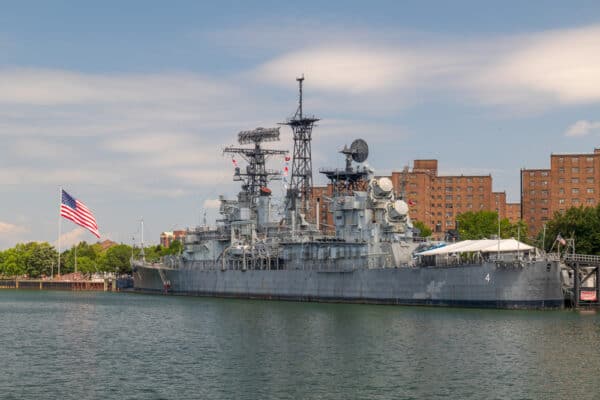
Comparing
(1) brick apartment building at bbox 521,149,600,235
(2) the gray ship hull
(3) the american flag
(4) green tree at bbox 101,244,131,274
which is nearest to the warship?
(2) the gray ship hull

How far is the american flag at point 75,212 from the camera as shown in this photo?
4407 inches

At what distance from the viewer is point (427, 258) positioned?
281ft

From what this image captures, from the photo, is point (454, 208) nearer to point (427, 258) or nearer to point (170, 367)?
point (427, 258)

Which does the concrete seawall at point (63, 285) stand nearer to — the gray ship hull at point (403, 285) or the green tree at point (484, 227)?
the gray ship hull at point (403, 285)

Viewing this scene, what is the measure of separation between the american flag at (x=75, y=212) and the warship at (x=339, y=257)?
15.5 metres

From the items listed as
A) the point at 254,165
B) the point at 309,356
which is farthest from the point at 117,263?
the point at 309,356

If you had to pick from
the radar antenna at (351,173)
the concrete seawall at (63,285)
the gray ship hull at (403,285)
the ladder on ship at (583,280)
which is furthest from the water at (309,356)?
the concrete seawall at (63,285)

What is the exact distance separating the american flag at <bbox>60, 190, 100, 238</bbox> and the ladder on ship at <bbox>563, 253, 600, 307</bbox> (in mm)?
61000

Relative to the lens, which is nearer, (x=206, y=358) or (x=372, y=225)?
(x=206, y=358)

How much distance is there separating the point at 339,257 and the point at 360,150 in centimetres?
1299

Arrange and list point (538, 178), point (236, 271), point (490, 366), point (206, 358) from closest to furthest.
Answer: point (490, 366) → point (206, 358) → point (236, 271) → point (538, 178)

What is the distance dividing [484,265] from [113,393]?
4658cm

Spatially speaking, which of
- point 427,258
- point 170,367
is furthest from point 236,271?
point 170,367

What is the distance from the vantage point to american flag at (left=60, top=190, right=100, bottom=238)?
11194 cm
